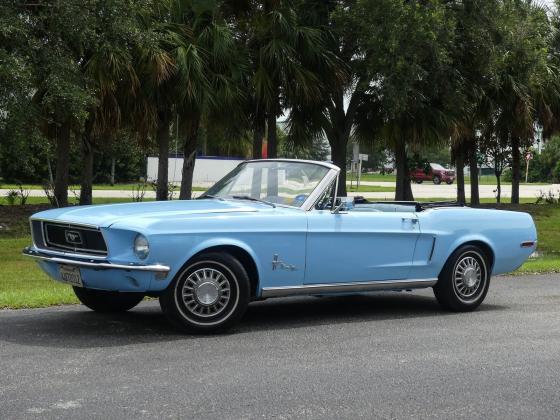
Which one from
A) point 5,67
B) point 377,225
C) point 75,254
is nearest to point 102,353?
point 75,254

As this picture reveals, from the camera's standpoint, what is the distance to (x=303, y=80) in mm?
20062

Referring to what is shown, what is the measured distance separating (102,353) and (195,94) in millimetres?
13009

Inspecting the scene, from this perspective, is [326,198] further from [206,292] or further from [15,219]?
[15,219]

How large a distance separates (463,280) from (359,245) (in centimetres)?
148

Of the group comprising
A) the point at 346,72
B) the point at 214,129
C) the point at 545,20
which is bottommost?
the point at 214,129

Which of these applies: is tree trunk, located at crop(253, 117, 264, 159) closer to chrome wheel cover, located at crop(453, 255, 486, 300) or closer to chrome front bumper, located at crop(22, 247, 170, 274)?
chrome wheel cover, located at crop(453, 255, 486, 300)

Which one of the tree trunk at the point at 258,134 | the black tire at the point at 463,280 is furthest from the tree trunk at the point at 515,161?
the black tire at the point at 463,280

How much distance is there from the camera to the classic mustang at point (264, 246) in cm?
703

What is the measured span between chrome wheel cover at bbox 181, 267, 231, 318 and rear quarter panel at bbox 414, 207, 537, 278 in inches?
87.4

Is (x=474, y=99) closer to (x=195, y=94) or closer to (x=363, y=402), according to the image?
(x=195, y=94)

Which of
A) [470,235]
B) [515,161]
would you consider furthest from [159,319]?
[515,161]

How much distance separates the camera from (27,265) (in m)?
13.5

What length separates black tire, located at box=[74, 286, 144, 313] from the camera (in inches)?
324

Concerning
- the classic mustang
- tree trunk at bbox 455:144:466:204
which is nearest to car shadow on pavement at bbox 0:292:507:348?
the classic mustang
